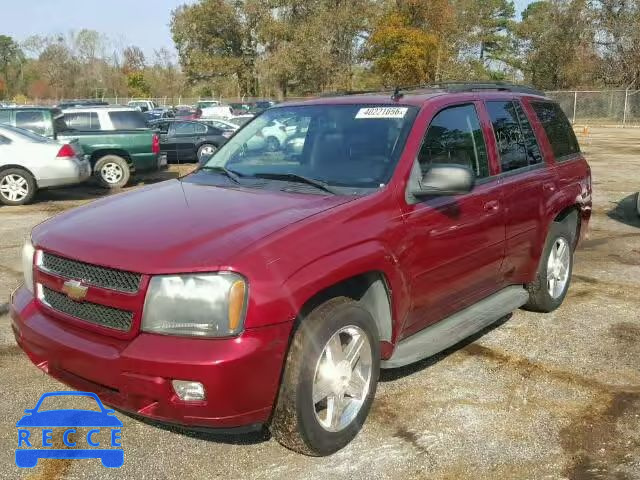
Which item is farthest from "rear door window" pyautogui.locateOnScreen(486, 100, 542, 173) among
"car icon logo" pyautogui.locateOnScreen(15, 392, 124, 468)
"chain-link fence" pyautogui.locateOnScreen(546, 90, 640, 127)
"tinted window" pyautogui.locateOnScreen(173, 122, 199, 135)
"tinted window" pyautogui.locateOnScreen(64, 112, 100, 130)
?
"chain-link fence" pyautogui.locateOnScreen(546, 90, 640, 127)

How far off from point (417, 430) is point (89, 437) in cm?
179

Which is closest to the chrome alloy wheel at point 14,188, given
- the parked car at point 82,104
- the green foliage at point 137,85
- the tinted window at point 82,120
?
the tinted window at point 82,120

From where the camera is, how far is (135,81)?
71.4m

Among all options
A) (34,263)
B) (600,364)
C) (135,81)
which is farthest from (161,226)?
(135,81)

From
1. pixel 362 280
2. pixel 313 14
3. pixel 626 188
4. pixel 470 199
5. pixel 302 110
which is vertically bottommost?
pixel 626 188

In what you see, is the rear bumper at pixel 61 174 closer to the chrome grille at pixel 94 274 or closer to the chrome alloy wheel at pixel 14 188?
the chrome alloy wheel at pixel 14 188

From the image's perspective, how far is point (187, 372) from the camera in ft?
8.70

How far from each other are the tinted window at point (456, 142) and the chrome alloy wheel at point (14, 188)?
30.6ft

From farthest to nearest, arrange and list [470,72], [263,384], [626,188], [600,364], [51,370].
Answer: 1. [470,72]
2. [626,188]
3. [600,364]
4. [51,370]
5. [263,384]

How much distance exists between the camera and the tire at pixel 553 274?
16.8 feet

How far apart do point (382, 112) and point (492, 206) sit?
0.98 metres

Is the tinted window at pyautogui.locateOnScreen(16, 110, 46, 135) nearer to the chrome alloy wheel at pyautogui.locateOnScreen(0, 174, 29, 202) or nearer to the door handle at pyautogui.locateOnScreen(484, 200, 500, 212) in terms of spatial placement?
the chrome alloy wheel at pyautogui.locateOnScreen(0, 174, 29, 202)

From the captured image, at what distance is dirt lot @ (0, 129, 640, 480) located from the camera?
3150mm

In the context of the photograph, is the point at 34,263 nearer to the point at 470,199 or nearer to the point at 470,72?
the point at 470,199
